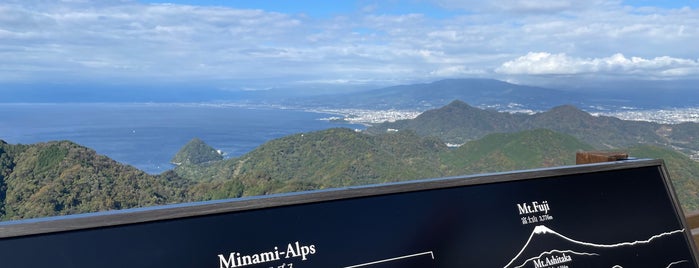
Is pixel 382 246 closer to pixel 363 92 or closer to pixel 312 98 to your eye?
pixel 312 98

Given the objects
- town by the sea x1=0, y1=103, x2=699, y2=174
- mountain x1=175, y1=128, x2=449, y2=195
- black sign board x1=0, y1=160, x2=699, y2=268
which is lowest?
mountain x1=175, y1=128, x2=449, y2=195

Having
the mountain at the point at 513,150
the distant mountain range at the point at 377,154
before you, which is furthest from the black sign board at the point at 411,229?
the mountain at the point at 513,150

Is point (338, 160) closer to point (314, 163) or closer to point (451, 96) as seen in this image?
point (314, 163)

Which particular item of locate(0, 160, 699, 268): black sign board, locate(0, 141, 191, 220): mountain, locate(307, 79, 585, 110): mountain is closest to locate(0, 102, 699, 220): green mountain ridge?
locate(0, 141, 191, 220): mountain

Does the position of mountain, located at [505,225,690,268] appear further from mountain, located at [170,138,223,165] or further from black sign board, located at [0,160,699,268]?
mountain, located at [170,138,223,165]

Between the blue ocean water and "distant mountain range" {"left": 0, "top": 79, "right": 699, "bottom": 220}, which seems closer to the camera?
"distant mountain range" {"left": 0, "top": 79, "right": 699, "bottom": 220}

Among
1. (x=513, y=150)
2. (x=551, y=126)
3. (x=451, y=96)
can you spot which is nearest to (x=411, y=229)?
(x=513, y=150)

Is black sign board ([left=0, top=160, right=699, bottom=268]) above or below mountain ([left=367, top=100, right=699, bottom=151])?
above
